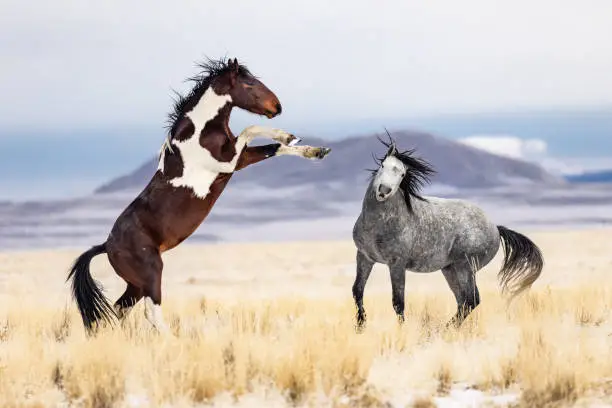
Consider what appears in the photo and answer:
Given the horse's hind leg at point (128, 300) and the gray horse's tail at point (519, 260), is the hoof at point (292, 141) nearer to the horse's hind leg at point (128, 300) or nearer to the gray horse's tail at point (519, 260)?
the horse's hind leg at point (128, 300)

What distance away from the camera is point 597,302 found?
10.0 metres

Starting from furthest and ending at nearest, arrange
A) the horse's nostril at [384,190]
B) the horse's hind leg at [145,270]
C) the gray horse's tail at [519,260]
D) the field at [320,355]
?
the gray horse's tail at [519,260] < the horse's hind leg at [145,270] < the horse's nostril at [384,190] < the field at [320,355]

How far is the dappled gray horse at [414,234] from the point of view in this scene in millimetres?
7871

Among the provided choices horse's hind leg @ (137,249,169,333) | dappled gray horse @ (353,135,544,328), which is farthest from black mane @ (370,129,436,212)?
horse's hind leg @ (137,249,169,333)

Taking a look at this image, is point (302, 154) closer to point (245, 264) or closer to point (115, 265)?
point (115, 265)

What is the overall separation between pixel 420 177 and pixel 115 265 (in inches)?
114

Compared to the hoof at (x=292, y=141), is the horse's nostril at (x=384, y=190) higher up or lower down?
lower down

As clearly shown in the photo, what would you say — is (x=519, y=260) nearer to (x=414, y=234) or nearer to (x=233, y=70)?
(x=414, y=234)

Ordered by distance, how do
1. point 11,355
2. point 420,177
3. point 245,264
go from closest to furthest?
point 11,355, point 420,177, point 245,264

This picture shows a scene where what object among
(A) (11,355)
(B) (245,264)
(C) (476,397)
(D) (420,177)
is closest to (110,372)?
(A) (11,355)

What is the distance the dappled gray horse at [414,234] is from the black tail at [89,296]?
243cm

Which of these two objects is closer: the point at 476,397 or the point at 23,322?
the point at 476,397

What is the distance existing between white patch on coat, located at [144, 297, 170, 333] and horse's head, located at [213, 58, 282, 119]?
1923 millimetres

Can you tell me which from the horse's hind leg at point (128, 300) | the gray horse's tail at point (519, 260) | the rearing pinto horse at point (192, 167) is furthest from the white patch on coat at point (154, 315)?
the gray horse's tail at point (519, 260)
